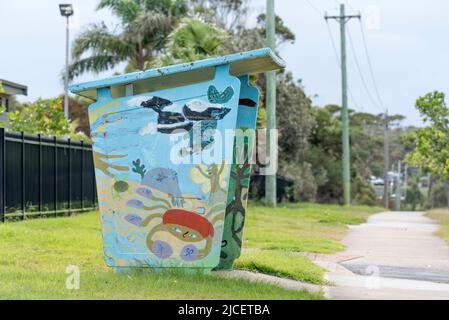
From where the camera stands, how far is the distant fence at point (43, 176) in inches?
597

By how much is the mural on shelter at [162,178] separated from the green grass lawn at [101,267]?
31 cm

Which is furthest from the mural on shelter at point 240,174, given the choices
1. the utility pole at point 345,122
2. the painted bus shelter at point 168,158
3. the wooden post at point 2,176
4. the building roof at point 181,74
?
the utility pole at point 345,122

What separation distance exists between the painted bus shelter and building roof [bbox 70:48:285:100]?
0.4 inches

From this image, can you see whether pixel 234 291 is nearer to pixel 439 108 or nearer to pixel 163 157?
pixel 163 157

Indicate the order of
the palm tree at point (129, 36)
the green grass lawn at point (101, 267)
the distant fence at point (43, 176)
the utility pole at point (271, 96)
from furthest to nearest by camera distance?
the palm tree at point (129, 36) → the utility pole at point (271, 96) → the distant fence at point (43, 176) → the green grass lawn at point (101, 267)

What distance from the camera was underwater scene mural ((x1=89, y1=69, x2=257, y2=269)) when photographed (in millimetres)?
8531

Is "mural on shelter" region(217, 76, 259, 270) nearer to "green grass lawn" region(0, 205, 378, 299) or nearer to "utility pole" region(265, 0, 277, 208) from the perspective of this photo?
"green grass lawn" region(0, 205, 378, 299)

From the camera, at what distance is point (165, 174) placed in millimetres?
8648

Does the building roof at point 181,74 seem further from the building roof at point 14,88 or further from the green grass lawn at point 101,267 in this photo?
the building roof at point 14,88

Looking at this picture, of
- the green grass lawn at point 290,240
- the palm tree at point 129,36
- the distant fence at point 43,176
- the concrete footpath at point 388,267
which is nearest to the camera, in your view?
the concrete footpath at point 388,267

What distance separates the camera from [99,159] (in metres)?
8.88

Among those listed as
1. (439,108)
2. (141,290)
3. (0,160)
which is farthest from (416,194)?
(141,290)
